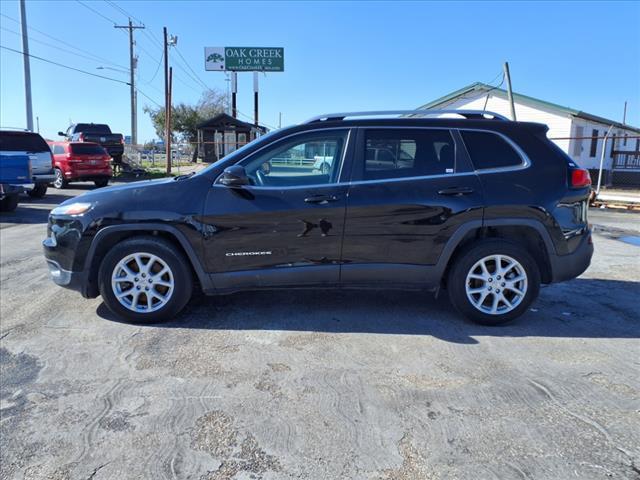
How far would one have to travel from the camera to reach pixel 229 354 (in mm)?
3723

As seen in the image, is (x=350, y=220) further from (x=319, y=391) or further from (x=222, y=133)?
(x=222, y=133)

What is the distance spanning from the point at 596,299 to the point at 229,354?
3927mm

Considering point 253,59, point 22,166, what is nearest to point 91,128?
point 22,166

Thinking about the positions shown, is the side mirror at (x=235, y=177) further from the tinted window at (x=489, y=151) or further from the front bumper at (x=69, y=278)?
the tinted window at (x=489, y=151)

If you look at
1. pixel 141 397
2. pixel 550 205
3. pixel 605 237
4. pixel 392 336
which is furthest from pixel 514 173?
pixel 605 237

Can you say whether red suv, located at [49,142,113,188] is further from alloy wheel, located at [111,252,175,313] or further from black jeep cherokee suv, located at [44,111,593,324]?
alloy wheel, located at [111,252,175,313]

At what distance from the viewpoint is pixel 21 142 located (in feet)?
45.5

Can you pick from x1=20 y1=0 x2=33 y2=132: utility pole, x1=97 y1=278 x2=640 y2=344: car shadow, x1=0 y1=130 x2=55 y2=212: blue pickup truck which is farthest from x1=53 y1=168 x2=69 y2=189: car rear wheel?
x1=97 y1=278 x2=640 y2=344: car shadow

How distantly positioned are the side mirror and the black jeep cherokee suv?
0.02 meters

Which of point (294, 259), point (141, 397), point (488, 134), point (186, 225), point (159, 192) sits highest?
point (488, 134)

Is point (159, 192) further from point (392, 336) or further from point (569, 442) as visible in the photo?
point (569, 442)

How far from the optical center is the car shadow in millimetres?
4234

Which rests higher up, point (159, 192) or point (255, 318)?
point (159, 192)

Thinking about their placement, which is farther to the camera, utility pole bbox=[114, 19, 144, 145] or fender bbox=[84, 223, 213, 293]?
utility pole bbox=[114, 19, 144, 145]
